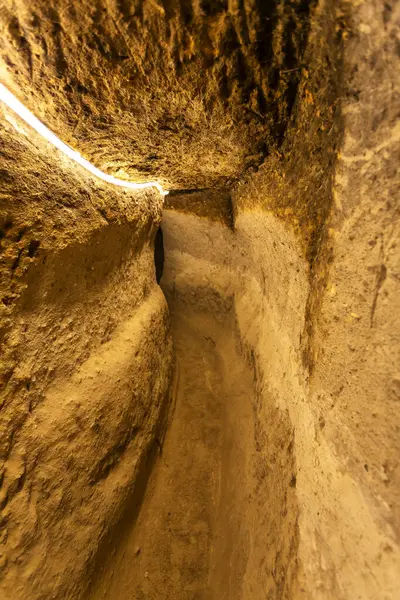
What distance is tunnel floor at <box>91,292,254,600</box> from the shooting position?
119 centimetres

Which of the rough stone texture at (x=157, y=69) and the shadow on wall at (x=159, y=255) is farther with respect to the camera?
the shadow on wall at (x=159, y=255)

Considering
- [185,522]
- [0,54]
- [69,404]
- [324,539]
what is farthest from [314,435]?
[0,54]

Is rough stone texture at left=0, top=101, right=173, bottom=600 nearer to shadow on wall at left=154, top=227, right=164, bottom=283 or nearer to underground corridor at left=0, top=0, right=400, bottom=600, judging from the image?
underground corridor at left=0, top=0, right=400, bottom=600

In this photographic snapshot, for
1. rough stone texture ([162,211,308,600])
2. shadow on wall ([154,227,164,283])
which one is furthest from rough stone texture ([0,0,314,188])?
shadow on wall ([154,227,164,283])

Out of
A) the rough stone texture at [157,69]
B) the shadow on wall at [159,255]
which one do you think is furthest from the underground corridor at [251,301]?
the shadow on wall at [159,255]

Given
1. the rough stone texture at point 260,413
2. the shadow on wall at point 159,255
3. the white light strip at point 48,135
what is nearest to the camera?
the white light strip at point 48,135

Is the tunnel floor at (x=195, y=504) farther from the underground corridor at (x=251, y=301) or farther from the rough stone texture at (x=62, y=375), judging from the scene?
the rough stone texture at (x=62, y=375)

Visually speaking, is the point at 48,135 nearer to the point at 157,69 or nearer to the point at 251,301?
the point at 157,69

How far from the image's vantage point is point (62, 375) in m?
1.03

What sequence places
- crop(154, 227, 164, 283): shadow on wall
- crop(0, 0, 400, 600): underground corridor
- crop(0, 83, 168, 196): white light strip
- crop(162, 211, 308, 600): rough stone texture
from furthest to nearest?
1. crop(154, 227, 164, 283): shadow on wall
2. crop(162, 211, 308, 600): rough stone texture
3. crop(0, 83, 168, 196): white light strip
4. crop(0, 0, 400, 600): underground corridor

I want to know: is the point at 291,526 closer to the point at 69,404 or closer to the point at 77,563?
the point at 77,563

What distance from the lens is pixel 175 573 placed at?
1251 mm

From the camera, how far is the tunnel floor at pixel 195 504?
1.19 meters

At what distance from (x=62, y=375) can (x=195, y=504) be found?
2.96 feet
